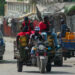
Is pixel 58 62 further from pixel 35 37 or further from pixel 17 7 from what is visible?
pixel 17 7

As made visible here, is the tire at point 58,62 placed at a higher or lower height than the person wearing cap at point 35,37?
lower

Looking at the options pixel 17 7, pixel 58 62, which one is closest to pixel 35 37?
pixel 58 62

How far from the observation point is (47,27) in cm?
1886

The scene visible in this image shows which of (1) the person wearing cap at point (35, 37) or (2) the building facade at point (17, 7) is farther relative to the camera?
(2) the building facade at point (17, 7)

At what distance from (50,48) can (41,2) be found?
124ft

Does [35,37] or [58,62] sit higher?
[35,37]

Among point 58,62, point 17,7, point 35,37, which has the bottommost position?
point 58,62

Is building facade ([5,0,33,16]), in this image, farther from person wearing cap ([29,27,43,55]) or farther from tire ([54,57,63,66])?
person wearing cap ([29,27,43,55])

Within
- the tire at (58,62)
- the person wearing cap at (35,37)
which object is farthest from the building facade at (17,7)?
the person wearing cap at (35,37)

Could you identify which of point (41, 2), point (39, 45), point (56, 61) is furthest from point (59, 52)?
point (41, 2)

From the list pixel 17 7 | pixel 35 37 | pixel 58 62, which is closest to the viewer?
pixel 35 37

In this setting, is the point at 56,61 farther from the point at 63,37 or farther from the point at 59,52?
the point at 63,37

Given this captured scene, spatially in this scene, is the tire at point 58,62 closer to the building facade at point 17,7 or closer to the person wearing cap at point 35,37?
the person wearing cap at point 35,37

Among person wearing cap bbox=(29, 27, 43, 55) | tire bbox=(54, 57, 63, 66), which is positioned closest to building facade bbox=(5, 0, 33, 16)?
tire bbox=(54, 57, 63, 66)
